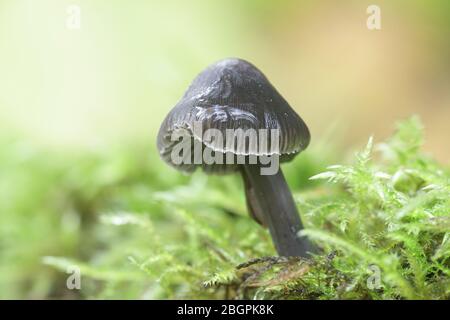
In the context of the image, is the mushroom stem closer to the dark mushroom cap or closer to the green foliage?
the green foliage

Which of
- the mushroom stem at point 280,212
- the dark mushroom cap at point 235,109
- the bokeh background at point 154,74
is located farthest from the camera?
the bokeh background at point 154,74

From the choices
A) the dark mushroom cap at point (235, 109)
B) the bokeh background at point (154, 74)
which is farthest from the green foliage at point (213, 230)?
the dark mushroom cap at point (235, 109)

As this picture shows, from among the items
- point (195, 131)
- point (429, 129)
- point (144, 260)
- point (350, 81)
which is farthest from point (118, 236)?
point (350, 81)

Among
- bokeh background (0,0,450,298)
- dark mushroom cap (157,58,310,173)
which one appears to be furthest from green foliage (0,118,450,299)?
dark mushroom cap (157,58,310,173)

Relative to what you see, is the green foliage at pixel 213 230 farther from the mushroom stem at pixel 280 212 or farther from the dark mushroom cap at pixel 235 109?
the dark mushroom cap at pixel 235 109
